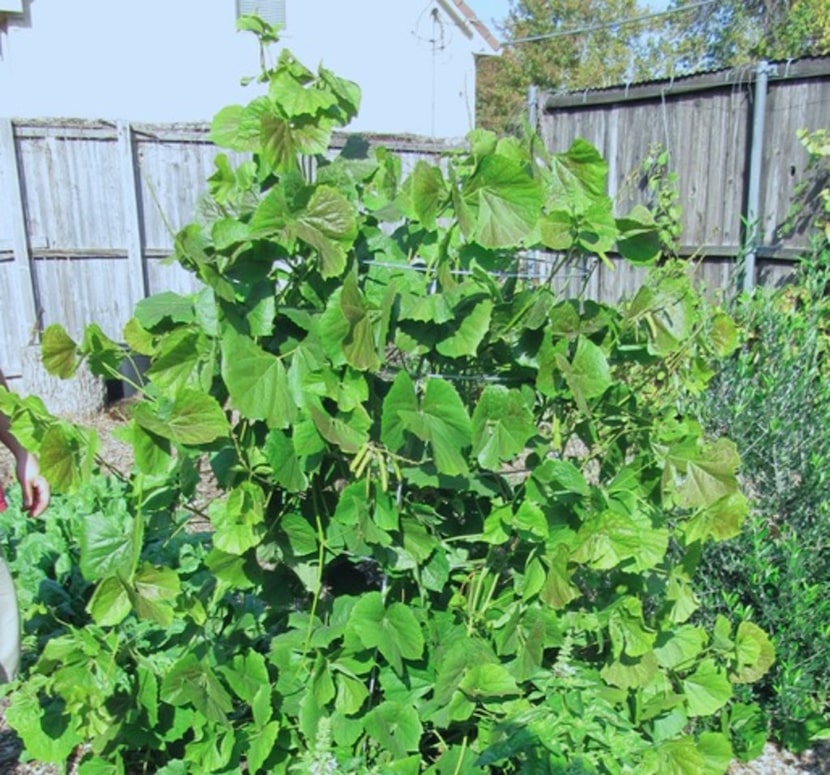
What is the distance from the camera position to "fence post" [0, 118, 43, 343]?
23.7 feet

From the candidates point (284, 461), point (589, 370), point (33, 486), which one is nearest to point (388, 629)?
point (284, 461)

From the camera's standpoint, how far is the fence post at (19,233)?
7223 millimetres

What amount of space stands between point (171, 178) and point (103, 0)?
589 centimetres

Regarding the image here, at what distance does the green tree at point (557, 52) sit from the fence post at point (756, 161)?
24.7 meters

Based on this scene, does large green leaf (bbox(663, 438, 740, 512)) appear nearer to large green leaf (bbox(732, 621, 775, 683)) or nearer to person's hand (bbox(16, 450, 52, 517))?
large green leaf (bbox(732, 621, 775, 683))

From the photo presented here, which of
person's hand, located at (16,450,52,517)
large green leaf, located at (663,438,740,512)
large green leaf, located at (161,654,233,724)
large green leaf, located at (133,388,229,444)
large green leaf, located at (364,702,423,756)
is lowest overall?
large green leaf, located at (364,702,423,756)

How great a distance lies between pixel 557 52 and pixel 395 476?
31.1 m

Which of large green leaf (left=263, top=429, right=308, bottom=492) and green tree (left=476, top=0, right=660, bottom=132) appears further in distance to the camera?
green tree (left=476, top=0, right=660, bottom=132)

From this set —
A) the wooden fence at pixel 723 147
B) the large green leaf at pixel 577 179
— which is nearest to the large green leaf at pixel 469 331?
the large green leaf at pixel 577 179

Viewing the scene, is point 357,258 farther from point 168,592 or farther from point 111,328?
point 111,328

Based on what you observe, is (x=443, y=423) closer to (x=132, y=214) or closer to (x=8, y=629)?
(x=8, y=629)

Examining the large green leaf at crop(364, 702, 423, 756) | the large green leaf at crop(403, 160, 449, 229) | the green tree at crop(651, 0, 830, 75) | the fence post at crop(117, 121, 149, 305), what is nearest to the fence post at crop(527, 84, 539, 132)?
the fence post at crop(117, 121, 149, 305)

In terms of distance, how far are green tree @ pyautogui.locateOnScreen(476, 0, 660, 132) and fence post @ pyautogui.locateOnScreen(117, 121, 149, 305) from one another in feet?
73.8

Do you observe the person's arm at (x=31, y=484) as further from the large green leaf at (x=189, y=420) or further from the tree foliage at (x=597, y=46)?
the tree foliage at (x=597, y=46)
